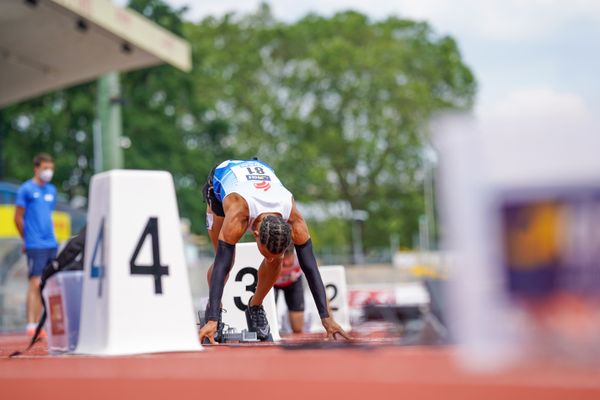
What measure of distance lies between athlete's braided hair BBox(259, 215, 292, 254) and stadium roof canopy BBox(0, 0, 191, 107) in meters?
16.8

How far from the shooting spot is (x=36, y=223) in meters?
13.5

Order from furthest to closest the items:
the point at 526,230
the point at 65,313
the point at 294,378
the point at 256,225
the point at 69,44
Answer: the point at 69,44 → the point at 256,225 → the point at 65,313 → the point at 294,378 → the point at 526,230

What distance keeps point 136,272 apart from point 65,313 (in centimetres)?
134

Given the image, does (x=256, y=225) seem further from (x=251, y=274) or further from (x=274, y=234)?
(x=251, y=274)

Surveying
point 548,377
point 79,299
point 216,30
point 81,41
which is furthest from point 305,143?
point 548,377

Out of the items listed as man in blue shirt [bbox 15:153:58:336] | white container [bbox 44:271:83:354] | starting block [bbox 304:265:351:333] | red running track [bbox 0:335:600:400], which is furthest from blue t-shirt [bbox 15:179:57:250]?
red running track [bbox 0:335:600:400]

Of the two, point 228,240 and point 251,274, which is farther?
point 251,274

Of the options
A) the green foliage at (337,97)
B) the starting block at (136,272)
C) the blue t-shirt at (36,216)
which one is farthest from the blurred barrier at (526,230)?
the green foliage at (337,97)

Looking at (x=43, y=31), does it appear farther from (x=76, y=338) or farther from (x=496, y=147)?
(x=496, y=147)

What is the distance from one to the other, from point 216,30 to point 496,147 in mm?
60293

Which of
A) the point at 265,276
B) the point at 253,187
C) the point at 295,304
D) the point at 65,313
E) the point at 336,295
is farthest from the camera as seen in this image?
the point at 336,295

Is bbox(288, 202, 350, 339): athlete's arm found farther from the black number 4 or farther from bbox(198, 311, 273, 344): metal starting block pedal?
the black number 4

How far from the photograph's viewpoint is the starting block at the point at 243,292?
31.3 feet

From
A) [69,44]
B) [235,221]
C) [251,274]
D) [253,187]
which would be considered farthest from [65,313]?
[69,44]
